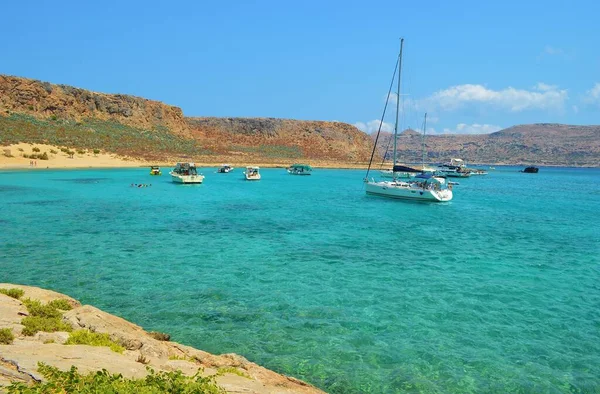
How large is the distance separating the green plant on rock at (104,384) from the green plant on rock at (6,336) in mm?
1787

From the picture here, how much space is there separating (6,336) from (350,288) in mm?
9833

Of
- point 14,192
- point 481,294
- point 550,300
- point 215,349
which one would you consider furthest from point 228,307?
point 14,192

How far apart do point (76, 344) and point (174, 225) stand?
19.2 meters

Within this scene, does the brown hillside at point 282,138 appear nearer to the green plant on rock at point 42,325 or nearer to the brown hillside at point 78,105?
the brown hillside at point 78,105

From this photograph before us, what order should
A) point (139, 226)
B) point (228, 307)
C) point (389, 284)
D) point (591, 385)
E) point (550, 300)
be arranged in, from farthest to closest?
point (139, 226) < point (389, 284) < point (550, 300) < point (228, 307) < point (591, 385)

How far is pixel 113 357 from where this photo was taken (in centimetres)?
744

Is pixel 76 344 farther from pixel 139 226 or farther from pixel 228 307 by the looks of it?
pixel 139 226

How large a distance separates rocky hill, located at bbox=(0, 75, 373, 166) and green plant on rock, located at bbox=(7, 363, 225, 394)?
8722cm

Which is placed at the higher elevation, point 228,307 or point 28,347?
point 28,347

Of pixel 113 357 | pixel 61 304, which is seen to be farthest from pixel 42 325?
pixel 113 357

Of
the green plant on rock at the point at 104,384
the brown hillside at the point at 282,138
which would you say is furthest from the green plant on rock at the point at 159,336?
the brown hillside at the point at 282,138

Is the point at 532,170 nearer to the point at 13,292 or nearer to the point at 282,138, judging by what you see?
the point at 282,138

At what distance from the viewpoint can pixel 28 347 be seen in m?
7.25

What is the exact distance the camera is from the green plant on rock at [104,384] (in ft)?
17.7
